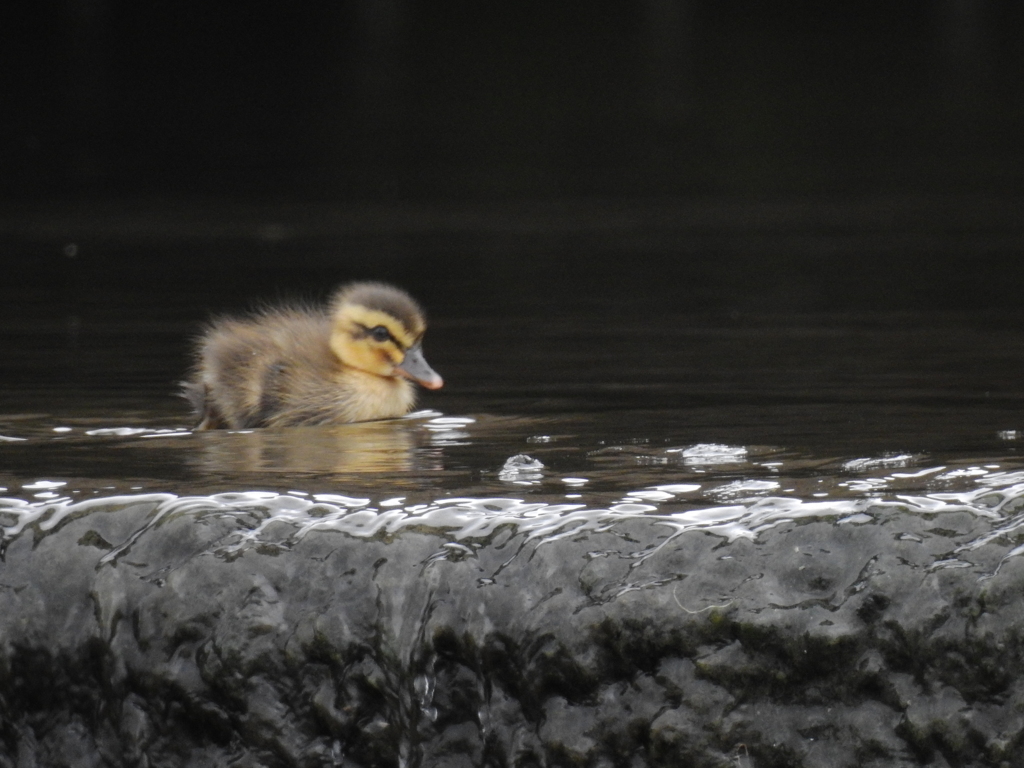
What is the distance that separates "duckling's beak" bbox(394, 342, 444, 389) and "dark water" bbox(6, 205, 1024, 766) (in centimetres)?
10

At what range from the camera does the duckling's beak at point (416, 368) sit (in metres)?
5.25

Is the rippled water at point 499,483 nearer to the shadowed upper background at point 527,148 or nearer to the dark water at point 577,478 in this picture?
the dark water at point 577,478

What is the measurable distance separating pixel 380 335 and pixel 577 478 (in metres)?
1.79

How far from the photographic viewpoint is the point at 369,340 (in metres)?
5.37

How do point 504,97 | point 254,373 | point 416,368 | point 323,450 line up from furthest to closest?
point 504,97, point 416,368, point 254,373, point 323,450

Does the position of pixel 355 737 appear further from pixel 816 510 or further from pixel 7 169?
pixel 7 169

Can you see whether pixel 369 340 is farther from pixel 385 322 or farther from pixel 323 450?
pixel 323 450

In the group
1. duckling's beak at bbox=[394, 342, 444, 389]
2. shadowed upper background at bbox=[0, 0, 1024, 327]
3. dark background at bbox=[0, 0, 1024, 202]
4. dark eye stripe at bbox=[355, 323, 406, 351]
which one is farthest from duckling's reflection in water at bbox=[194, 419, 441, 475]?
dark background at bbox=[0, 0, 1024, 202]

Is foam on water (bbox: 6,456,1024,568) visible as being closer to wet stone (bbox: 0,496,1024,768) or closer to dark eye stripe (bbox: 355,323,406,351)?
wet stone (bbox: 0,496,1024,768)

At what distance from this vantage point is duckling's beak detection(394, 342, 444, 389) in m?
5.25

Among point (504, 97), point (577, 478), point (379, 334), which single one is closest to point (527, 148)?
point (504, 97)

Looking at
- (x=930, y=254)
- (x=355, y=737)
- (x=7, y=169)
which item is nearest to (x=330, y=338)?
(x=355, y=737)

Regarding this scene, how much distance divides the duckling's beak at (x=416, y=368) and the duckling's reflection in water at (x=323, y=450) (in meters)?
0.17

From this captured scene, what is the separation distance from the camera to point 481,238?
1259 centimetres
